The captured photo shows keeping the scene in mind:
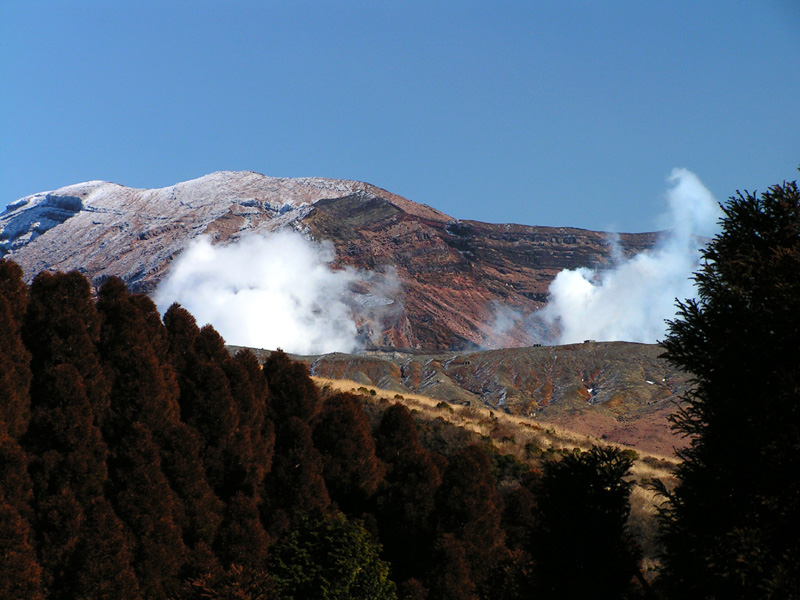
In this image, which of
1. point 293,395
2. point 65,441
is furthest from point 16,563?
point 293,395

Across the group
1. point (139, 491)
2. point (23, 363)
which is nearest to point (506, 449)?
point (139, 491)

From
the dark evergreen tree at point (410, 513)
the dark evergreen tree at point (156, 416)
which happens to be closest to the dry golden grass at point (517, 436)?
the dark evergreen tree at point (410, 513)

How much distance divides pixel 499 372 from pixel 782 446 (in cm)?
9071

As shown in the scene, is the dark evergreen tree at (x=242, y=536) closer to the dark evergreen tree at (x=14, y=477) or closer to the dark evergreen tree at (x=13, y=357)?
the dark evergreen tree at (x=14, y=477)

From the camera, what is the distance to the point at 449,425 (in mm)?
32188

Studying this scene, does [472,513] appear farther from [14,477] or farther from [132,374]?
[14,477]

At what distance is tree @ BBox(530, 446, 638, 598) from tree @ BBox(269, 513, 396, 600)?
22.5 ft

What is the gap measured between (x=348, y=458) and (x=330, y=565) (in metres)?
5.33

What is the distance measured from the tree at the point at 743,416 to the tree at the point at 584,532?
2.27ft

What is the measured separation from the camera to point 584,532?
10062mm

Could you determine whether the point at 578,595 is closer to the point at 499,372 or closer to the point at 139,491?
the point at 139,491

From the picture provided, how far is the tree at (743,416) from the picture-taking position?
26.1ft

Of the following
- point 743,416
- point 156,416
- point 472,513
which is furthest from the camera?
point 472,513

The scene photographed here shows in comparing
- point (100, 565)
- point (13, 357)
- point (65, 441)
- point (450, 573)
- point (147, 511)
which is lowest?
point (450, 573)
